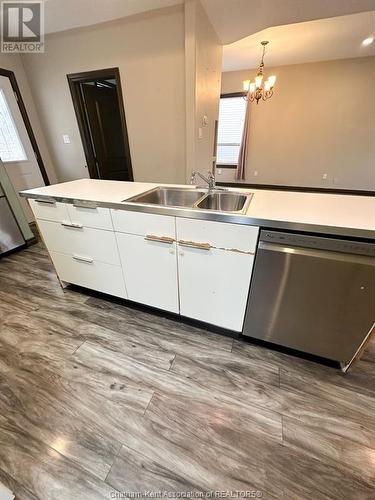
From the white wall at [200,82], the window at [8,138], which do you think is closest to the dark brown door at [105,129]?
the window at [8,138]

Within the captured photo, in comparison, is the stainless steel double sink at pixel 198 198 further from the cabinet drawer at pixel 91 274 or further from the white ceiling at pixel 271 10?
the white ceiling at pixel 271 10

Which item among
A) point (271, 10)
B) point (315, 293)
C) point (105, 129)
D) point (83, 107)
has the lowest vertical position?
point (315, 293)

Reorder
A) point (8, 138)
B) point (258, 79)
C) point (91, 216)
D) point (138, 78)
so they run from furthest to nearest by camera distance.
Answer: point (258, 79) < point (8, 138) < point (138, 78) < point (91, 216)

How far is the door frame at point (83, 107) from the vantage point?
2.57m

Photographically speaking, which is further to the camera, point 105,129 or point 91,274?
point 105,129

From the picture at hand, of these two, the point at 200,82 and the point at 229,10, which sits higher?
the point at 229,10

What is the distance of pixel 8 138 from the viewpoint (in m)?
2.87

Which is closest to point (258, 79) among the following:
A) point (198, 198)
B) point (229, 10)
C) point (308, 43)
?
point (308, 43)

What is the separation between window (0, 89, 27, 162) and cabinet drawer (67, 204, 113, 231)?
235 cm

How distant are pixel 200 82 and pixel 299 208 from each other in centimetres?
212

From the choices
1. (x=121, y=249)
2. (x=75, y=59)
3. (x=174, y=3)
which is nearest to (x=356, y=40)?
(x=174, y=3)

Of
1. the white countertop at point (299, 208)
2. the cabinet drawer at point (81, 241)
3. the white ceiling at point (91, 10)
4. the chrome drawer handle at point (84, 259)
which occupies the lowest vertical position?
the chrome drawer handle at point (84, 259)

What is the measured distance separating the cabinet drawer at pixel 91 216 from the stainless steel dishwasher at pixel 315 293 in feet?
3.18

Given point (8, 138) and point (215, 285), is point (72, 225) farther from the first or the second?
point (8, 138)
